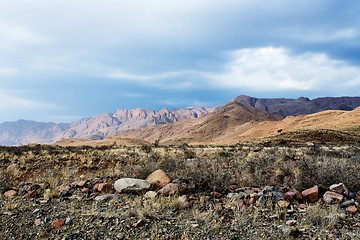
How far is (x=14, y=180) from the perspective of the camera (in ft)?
29.5

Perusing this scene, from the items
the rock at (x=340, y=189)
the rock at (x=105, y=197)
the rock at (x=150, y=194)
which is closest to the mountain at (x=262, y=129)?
the rock at (x=340, y=189)

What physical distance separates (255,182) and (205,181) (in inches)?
73.0

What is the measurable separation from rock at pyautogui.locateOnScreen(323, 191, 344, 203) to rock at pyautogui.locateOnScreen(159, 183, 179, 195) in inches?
155

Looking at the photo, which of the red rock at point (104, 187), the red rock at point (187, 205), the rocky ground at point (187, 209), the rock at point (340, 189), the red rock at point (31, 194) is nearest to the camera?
the rocky ground at point (187, 209)

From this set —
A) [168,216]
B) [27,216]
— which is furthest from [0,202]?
[168,216]

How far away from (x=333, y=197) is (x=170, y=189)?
170 inches

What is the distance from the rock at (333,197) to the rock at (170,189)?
12.9 feet

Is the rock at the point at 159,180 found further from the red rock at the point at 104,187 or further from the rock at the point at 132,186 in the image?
the red rock at the point at 104,187

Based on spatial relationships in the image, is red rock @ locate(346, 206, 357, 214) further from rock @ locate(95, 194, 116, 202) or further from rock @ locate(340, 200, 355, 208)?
rock @ locate(95, 194, 116, 202)

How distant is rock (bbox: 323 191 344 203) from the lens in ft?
16.5

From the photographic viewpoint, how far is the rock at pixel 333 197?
16.5 feet

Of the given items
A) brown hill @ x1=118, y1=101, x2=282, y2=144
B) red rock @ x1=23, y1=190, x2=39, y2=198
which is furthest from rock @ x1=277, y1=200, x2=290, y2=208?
brown hill @ x1=118, y1=101, x2=282, y2=144

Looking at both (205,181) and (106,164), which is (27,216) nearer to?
(205,181)

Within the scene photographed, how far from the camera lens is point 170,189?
6305 millimetres
